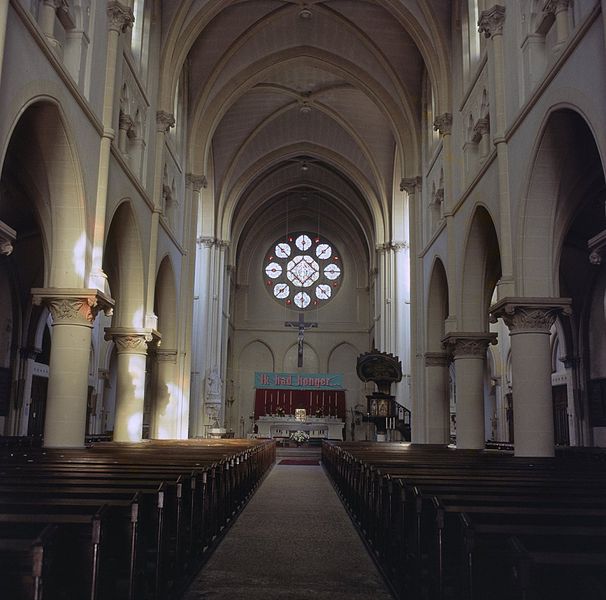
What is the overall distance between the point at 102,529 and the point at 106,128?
11695 millimetres

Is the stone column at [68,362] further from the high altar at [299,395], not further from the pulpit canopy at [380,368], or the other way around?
the high altar at [299,395]

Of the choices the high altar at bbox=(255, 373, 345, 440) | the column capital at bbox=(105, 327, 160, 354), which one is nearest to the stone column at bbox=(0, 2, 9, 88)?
the column capital at bbox=(105, 327, 160, 354)

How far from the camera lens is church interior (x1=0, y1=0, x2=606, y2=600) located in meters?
5.09

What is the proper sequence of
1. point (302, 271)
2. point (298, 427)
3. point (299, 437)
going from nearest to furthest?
point (299, 437) → point (298, 427) → point (302, 271)

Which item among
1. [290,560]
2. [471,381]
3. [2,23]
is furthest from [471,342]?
[2,23]

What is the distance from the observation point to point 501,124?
558 inches

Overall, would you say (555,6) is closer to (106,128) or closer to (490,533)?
(106,128)

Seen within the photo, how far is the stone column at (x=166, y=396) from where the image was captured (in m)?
22.1

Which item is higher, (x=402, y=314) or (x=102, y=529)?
(x=402, y=314)

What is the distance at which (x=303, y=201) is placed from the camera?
44.8m

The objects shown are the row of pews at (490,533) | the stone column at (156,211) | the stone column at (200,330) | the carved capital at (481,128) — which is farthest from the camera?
the stone column at (200,330)

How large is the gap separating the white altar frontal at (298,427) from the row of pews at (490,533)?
27.8m

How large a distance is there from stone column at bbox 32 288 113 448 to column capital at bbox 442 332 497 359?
8802 millimetres

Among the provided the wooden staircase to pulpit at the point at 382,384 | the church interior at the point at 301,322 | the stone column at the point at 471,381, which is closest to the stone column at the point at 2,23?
the church interior at the point at 301,322
